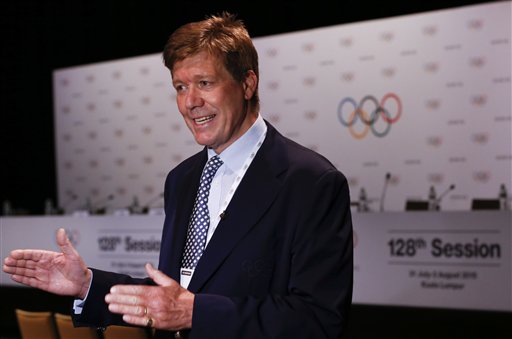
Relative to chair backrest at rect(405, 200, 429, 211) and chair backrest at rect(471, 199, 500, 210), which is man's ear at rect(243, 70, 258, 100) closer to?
chair backrest at rect(471, 199, 500, 210)

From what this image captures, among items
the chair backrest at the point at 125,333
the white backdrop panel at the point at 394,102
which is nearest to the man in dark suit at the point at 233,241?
the chair backrest at the point at 125,333

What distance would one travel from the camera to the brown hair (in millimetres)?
1969

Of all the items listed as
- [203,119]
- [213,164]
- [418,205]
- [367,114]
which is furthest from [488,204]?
[203,119]

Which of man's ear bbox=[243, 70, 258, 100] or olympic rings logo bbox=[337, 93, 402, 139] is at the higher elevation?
olympic rings logo bbox=[337, 93, 402, 139]

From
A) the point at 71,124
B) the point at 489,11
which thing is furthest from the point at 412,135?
the point at 71,124

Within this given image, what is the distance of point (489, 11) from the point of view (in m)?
8.16

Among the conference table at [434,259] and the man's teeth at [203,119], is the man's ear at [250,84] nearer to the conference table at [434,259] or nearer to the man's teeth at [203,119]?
the man's teeth at [203,119]

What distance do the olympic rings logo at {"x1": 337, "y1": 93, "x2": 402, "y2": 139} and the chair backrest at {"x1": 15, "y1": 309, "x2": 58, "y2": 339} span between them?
5562mm

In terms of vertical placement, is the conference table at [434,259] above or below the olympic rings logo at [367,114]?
below

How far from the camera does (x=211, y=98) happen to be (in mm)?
2018

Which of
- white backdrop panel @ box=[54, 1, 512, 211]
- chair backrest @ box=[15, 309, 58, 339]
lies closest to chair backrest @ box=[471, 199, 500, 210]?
white backdrop panel @ box=[54, 1, 512, 211]

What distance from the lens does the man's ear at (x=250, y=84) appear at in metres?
2.07

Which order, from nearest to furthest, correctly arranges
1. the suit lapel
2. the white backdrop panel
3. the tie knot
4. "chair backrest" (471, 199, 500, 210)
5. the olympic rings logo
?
the suit lapel → the tie knot → "chair backrest" (471, 199, 500, 210) → the white backdrop panel → the olympic rings logo

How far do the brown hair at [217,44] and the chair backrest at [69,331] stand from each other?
2.33 meters
